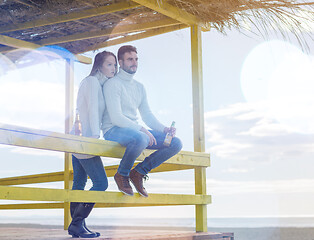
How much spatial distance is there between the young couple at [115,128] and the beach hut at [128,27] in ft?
0.49

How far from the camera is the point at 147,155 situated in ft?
16.7

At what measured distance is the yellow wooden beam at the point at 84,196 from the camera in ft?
13.0

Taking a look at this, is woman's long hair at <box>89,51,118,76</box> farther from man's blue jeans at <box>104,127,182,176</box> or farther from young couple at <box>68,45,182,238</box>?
man's blue jeans at <box>104,127,182,176</box>

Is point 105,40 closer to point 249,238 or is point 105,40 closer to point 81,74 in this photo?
point 81,74

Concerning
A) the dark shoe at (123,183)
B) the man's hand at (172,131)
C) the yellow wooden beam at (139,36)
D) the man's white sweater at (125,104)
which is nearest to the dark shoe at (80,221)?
the dark shoe at (123,183)

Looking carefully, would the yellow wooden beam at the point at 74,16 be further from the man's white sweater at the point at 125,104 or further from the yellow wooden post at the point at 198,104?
the man's white sweater at the point at 125,104

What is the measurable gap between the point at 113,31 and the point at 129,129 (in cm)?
253

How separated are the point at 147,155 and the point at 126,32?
2.22 meters

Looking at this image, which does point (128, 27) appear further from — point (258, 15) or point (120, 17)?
point (258, 15)

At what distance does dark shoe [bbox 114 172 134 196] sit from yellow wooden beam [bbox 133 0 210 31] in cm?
180

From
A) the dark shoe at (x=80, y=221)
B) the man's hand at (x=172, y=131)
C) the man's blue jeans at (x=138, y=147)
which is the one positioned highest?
the man's hand at (x=172, y=131)

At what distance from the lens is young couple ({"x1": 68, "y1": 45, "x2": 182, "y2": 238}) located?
4.58 m

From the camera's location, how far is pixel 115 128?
4.73 m

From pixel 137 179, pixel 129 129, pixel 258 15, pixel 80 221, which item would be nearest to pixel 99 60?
pixel 129 129
